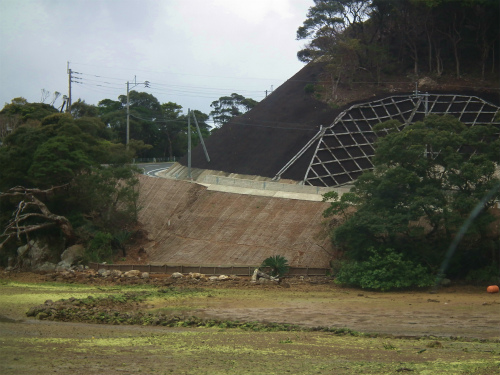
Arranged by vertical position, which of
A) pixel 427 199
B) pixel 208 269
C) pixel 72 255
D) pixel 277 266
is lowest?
pixel 208 269

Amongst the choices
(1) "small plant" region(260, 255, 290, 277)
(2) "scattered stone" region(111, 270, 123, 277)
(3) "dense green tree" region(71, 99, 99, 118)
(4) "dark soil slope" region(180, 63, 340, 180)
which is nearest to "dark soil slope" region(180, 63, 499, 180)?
(4) "dark soil slope" region(180, 63, 340, 180)

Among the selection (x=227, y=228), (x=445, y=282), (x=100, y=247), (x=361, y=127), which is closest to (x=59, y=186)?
(x=100, y=247)

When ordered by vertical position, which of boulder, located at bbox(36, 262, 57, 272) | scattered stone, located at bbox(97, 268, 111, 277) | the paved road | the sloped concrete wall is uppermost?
the paved road

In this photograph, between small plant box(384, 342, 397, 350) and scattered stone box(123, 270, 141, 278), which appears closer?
small plant box(384, 342, 397, 350)

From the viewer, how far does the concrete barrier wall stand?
4359 centimetres

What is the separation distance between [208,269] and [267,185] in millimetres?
11662

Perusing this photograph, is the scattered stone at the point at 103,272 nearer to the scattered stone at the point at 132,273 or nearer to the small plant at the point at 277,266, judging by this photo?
the scattered stone at the point at 132,273

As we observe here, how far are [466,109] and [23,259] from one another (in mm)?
37433

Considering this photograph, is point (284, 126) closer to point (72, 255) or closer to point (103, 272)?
point (72, 255)

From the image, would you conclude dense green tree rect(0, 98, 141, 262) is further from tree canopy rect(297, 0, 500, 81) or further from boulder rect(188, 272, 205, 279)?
tree canopy rect(297, 0, 500, 81)

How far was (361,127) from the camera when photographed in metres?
54.6

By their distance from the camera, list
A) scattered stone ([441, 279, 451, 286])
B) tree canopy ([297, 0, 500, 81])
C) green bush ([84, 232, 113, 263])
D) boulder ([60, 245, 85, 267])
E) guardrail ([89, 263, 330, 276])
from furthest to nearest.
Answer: tree canopy ([297, 0, 500, 81]) < green bush ([84, 232, 113, 263]) < boulder ([60, 245, 85, 267]) < guardrail ([89, 263, 330, 276]) < scattered stone ([441, 279, 451, 286])

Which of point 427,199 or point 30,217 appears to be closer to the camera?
point 427,199

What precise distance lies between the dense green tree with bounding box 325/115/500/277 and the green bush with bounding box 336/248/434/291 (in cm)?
92
